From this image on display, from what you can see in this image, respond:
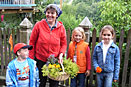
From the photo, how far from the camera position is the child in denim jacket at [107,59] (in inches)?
94.0

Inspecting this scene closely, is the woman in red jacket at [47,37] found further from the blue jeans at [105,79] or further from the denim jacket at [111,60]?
the blue jeans at [105,79]

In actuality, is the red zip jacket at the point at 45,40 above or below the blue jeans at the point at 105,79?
above

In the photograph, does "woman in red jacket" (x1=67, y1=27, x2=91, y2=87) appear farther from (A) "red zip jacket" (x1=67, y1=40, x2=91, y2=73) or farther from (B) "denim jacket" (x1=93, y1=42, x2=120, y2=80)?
(B) "denim jacket" (x1=93, y1=42, x2=120, y2=80)

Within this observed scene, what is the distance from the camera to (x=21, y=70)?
7.23 feet

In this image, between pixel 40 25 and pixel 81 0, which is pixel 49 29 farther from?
pixel 81 0

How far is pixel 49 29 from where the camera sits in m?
2.32

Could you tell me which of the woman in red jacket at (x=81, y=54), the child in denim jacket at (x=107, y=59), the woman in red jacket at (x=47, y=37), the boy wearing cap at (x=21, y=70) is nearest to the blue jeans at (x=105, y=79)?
the child in denim jacket at (x=107, y=59)

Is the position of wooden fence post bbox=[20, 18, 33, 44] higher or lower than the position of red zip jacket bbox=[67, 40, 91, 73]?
higher

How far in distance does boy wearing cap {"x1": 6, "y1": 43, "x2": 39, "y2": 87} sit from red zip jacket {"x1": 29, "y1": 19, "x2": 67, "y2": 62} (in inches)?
6.3

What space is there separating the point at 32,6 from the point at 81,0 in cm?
1514

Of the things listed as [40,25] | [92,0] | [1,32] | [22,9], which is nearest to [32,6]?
[22,9]

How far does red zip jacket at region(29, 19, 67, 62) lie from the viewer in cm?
230

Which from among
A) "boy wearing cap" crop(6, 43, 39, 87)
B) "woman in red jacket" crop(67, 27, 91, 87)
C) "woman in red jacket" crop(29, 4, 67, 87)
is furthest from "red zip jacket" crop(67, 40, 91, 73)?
"boy wearing cap" crop(6, 43, 39, 87)

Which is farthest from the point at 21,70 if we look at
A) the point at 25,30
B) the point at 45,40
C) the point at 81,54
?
the point at 25,30
